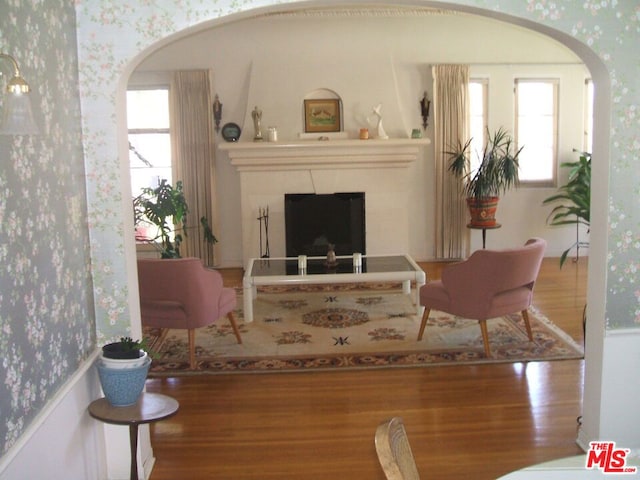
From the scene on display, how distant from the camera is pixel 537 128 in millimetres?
8312

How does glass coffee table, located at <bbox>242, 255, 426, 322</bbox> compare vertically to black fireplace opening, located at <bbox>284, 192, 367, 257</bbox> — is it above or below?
below

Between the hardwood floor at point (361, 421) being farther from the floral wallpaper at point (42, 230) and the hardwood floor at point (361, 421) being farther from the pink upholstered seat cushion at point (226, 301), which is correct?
the floral wallpaper at point (42, 230)

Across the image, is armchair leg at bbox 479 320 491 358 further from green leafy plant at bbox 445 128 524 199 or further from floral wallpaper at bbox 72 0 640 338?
green leafy plant at bbox 445 128 524 199

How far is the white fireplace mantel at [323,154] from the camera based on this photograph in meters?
7.57

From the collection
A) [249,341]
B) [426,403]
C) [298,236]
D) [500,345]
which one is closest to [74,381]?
[426,403]

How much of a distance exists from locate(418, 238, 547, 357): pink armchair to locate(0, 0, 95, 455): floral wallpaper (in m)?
2.72

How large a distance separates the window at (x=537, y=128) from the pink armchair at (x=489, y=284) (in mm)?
3642

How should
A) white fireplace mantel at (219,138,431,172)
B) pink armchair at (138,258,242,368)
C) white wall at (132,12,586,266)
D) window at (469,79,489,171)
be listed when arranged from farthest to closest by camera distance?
1. window at (469,79,489,171)
2. white wall at (132,12,586,266)
3. white fireplace mantel at (219,138,431,172)
4. pink armchair at (138,258,242,368)

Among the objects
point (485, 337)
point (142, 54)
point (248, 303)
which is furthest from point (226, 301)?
point (142, 54)

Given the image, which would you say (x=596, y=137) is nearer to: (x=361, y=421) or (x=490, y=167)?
(x=361, y=421)

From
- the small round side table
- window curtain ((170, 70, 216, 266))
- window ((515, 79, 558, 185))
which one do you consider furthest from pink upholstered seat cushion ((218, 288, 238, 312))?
window ((515, 79, 558, 185))

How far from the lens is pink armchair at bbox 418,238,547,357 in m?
4.68

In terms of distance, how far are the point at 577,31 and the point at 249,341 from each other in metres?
3.36

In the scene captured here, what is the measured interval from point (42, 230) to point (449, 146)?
631 centimetres
